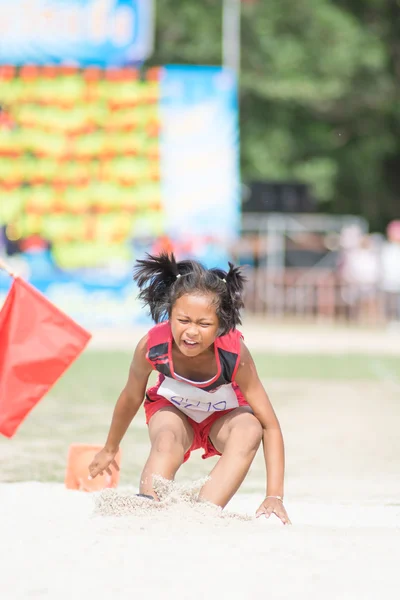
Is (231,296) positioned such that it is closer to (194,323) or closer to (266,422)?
(194,323)

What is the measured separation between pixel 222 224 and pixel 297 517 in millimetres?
13627

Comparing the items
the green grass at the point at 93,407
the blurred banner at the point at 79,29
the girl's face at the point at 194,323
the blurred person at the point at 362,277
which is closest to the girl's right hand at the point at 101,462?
the girl's face at the point at 194,323

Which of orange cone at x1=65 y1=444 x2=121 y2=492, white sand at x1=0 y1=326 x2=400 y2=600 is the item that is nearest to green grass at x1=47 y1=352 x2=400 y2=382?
orange cone at x1=65 y1=444 x2=121 y2=492

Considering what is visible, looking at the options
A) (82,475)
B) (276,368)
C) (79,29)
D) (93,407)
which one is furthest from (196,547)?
(79,29)

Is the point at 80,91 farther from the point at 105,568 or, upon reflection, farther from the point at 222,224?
the point at 105,568

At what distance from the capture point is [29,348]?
523cm

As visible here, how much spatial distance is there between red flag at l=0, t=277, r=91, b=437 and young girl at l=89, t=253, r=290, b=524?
2.28ft

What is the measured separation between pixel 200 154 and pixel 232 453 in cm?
1414

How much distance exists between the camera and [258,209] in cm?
2303

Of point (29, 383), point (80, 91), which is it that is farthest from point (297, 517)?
point (80, 91)

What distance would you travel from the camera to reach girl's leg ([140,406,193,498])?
14.2ft

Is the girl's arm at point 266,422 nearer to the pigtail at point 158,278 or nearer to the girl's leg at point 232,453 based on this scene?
the girl's leg at point 232,453

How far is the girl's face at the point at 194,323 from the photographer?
14.2ft

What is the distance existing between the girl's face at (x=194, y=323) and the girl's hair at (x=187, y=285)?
35mm
